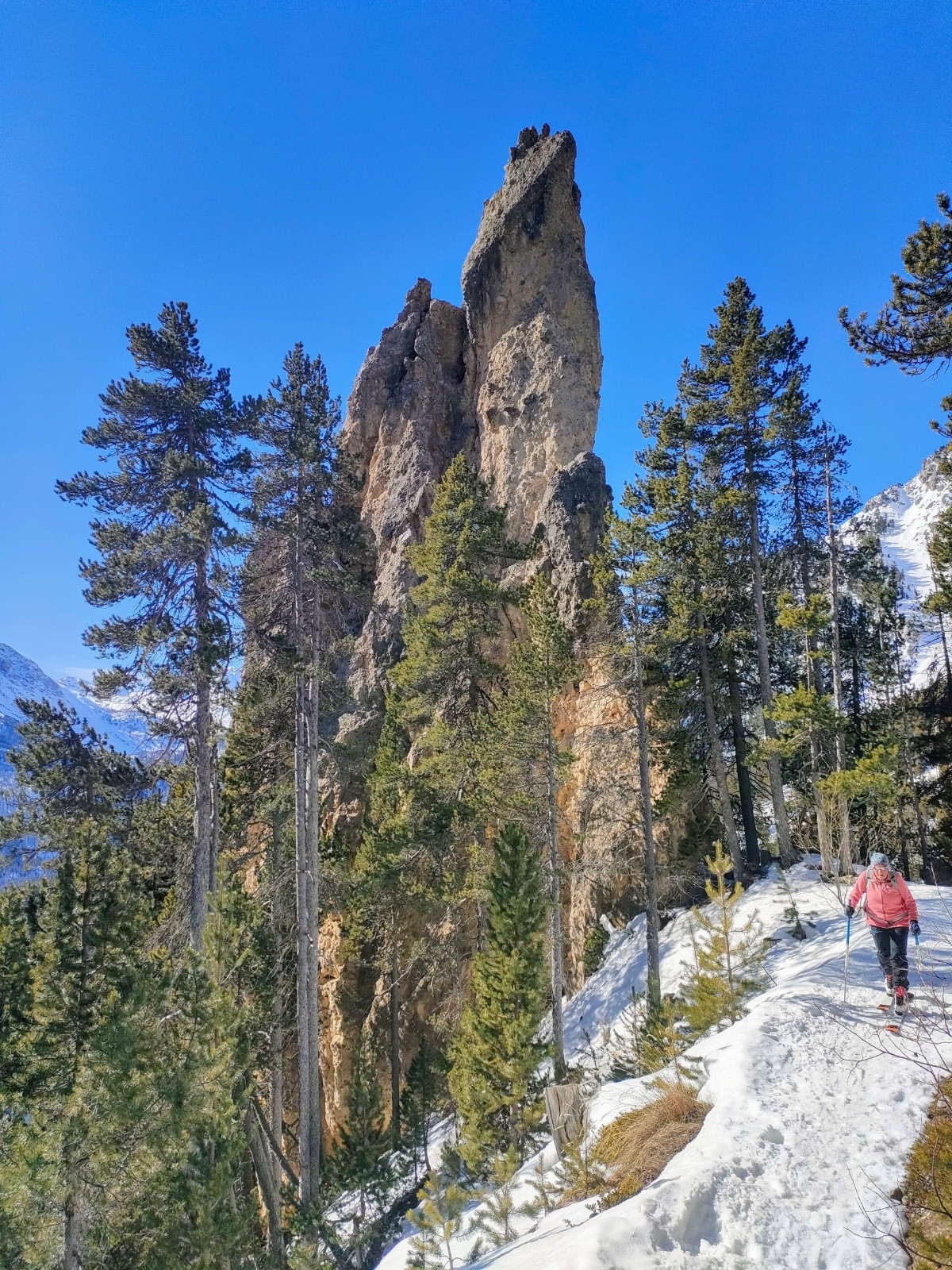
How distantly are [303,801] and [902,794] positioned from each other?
70.8ft

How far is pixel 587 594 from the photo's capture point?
2323 cm

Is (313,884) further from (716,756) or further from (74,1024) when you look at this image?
(716,756)

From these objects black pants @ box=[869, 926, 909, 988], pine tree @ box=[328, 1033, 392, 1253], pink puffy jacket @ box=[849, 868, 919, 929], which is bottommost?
pine tree @ box=[328, 1033, 392, 1253]

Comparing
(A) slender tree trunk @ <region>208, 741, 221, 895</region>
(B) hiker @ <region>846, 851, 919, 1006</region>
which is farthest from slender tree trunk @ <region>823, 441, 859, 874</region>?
(A) slender tree trunk @ <region>208, 741, 221, 895</region>

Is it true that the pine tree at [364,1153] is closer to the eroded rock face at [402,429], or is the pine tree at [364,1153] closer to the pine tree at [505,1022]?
the pine tree at [505,1022]

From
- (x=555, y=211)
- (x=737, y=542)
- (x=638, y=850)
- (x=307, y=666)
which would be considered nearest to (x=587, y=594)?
(x=737, y=542)

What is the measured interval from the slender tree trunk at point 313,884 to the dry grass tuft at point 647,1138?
9.10 m

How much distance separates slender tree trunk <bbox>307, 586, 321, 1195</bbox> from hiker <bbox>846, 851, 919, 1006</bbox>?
36.1 ft

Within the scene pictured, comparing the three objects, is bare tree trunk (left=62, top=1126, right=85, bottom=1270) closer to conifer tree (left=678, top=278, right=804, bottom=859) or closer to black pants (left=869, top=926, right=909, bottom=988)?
black pants (left=869, top=926, right=909, bottom=988)

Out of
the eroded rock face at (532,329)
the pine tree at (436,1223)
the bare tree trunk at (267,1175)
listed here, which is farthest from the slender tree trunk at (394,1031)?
the eroded rock face at (532,329)

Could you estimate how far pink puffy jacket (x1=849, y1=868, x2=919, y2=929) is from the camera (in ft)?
27.0

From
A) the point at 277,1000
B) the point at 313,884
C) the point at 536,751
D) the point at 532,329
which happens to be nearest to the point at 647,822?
the point at 536,751

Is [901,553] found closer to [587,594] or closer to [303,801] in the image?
[587,594]

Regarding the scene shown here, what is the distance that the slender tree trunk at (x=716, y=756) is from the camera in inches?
733
